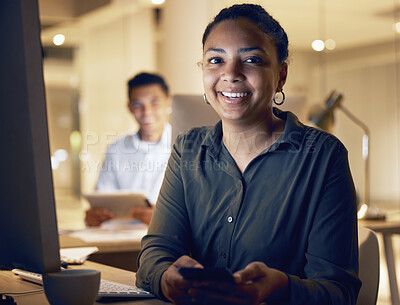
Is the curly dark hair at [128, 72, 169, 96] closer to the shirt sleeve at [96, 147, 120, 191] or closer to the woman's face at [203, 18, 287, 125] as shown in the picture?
the shirt sleeve at [96, 147, 120, 191]

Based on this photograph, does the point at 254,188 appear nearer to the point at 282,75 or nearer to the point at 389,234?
the point at 282,75

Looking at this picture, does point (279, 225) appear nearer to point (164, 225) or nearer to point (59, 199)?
point (164, 225)

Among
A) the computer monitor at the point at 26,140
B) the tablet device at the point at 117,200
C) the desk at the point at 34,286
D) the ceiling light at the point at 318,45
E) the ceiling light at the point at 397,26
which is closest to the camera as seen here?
the computer monitor at the point at 26,140

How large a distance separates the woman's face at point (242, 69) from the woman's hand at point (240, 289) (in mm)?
528

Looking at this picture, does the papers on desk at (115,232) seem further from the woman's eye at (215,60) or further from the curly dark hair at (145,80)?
the curly dark hair at (145,80)

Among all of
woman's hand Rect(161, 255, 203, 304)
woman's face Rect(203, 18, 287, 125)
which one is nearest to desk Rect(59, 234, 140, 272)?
woman's face Rect(203, 18, 287, 125)

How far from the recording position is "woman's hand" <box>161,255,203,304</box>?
1038 millimetres

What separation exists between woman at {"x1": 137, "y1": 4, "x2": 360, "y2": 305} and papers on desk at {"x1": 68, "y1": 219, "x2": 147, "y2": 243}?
685mm

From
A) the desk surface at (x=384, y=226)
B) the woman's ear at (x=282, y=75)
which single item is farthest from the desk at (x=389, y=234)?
the woman's ear at (x=282, y=75)

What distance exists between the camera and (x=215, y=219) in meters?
1.41

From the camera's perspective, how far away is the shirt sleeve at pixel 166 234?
4.20 feet

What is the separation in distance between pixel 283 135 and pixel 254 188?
0.16 meters

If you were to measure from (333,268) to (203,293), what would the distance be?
375 millimetres

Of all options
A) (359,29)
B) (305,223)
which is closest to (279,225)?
(305,223)
